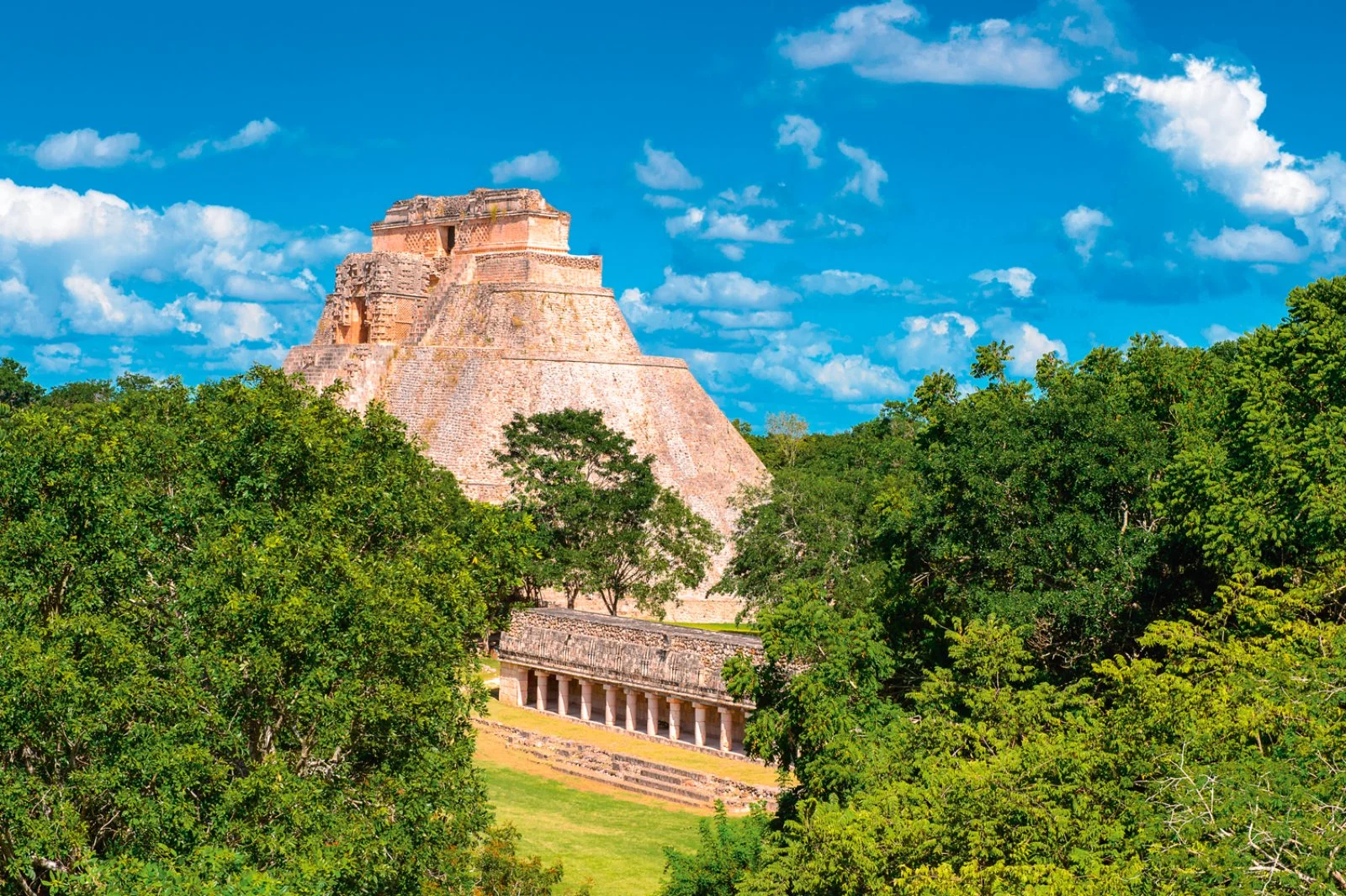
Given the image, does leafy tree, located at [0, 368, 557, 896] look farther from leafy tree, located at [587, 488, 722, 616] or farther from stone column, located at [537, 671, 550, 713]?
leafy tree, located at [587, 488, 722, 616]

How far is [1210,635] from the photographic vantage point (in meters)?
14.3

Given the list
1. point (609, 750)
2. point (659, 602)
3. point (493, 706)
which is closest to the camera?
point (609, 750)

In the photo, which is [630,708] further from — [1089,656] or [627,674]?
[1089,656]

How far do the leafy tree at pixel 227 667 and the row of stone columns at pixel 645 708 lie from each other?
31.5ft

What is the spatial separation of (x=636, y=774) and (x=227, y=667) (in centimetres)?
1253

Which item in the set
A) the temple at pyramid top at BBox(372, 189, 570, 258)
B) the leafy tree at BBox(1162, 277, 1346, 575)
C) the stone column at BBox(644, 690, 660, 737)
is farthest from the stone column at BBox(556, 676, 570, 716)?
the temple at pyramid top at BBox(372, 189, 570, 258)

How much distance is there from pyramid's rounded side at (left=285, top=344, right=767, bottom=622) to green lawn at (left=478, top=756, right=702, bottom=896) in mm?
16405

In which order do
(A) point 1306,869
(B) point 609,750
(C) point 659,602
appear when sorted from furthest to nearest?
(C) point 659,602 < (B) point 609,750 < (A) point 1306,869

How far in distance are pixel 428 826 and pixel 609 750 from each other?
12013mm

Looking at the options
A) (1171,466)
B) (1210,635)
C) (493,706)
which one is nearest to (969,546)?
(1171,466)

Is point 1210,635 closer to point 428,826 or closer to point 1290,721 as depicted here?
point 1290,721

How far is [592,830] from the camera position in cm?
2083

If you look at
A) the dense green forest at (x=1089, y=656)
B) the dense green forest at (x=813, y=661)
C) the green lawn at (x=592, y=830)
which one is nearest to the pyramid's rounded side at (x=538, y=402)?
the green lawn at (x=592, y=830)

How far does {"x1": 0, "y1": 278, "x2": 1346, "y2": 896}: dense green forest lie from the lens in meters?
10.9
